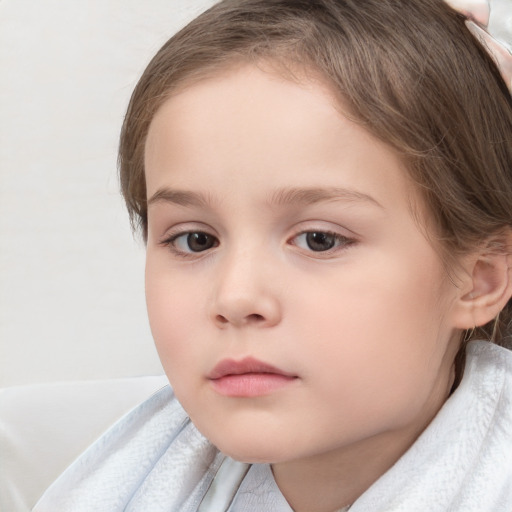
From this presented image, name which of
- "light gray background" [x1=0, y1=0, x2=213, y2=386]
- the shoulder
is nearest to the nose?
the shoulder

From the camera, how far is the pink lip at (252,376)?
3.74ft

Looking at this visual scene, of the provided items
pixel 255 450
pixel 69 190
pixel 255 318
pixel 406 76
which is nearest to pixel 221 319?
pixel 255 318

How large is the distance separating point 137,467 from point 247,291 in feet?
1.61

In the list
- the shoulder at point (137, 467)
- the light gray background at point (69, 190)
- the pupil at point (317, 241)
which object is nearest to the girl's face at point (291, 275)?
the pupil at point (317, 241)

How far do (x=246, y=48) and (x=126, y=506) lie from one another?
2.17ft

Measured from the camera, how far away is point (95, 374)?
2.08m

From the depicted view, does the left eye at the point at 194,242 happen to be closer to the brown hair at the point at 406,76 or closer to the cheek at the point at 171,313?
the cheek at the point at 171,313

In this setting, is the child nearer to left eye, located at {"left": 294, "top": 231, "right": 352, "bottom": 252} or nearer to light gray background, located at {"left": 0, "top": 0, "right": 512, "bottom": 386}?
left eye, located at {"left": 294, "top": 231, "right": 352, "bottom": 252}

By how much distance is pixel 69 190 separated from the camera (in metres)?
2.16

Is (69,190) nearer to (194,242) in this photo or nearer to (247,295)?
(194,242)

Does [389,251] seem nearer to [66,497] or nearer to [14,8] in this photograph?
[66,497]

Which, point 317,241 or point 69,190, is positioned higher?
point 69,190

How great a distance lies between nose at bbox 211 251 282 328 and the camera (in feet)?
3.65

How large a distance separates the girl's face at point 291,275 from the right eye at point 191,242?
22 millimetres
